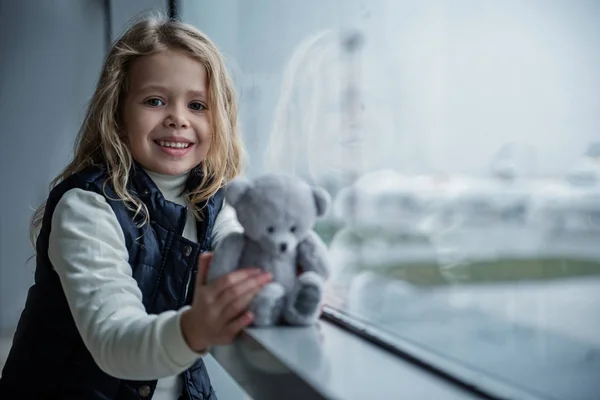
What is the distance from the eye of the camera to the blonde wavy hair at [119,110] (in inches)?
43.3

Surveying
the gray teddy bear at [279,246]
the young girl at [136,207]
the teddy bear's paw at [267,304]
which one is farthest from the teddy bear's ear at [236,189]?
the young girl at [136,207]

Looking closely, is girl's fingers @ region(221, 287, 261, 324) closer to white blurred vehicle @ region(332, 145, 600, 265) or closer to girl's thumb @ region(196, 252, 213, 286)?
girl's thumb @ region(196, 252, 213, 286)

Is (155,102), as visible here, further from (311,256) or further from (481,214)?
(481,214)

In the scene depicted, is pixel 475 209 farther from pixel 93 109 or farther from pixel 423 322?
pixel 93 109

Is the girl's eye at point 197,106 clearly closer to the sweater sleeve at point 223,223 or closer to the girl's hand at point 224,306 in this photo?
the sweater sleeve at point 223,223

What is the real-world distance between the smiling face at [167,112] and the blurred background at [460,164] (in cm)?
23

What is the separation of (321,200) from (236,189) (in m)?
0.10

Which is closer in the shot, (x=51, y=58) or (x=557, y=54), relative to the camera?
(x=557, y=54)

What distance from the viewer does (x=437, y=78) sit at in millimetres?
783

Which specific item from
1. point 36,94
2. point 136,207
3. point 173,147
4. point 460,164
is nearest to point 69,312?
point 136,207

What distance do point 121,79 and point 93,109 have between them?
0.08 m

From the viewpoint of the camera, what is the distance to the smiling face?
1.07 meters

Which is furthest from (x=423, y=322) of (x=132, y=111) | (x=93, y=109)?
(x=93, y=109)

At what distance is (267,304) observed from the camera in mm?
731
